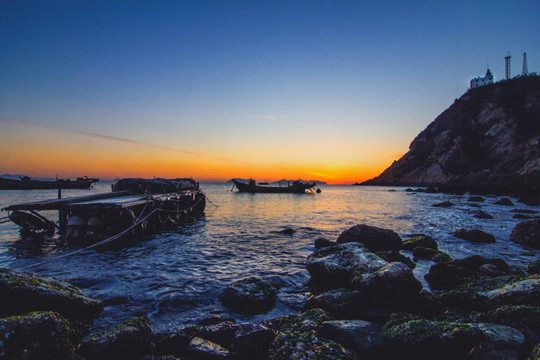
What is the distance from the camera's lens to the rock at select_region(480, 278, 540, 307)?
4.98m

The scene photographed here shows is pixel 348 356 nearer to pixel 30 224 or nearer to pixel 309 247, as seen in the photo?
pixel 309 247

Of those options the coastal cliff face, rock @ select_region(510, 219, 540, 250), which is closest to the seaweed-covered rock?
rock @ select_region(510, 219, 540, 250)

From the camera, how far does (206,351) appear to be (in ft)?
13.8

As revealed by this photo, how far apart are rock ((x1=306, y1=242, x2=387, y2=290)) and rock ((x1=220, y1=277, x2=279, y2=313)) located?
1679 millimetres

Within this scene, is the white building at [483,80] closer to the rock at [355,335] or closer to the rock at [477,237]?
the rock at [477,237]

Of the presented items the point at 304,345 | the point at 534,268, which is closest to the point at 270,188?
the point at 534,268

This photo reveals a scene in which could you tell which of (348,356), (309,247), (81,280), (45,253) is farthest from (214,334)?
(45,253)

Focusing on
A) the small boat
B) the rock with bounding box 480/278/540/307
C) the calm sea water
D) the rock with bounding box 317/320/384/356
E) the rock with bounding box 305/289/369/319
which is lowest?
the calm sea water

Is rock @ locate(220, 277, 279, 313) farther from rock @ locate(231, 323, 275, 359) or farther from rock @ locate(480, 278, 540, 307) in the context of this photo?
rock @ locate(480, 278, 540, 307)

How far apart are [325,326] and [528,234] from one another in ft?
46.8

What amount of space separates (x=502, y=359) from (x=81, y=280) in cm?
1054

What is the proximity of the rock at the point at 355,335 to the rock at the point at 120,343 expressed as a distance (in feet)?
9.94

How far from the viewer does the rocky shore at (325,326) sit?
3.75 m

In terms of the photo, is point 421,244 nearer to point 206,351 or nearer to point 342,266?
point 342,266
